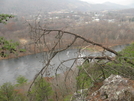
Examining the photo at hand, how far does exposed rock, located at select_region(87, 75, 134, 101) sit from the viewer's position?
1.62 m

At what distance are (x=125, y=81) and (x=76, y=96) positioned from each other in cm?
75

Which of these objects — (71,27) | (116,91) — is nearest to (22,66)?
(71,27)

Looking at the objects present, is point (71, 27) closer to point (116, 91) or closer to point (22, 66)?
point (116, 91)

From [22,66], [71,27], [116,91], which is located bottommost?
[22,66]

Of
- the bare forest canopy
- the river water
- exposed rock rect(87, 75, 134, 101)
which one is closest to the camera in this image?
exposed rock rect(87, 75, 134, 101)

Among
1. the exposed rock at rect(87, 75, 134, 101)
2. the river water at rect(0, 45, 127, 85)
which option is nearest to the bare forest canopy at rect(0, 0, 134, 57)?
the exposed rock at rect(87, 75, 134, 101)

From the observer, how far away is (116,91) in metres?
1.69

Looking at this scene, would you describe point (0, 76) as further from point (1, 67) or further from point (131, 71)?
point (131, 71)

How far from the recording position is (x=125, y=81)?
5.93ft

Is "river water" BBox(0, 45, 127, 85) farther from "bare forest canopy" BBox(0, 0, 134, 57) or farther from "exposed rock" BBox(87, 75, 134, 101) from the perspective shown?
"exposed rock" BBox(87, 75, 134, 101)

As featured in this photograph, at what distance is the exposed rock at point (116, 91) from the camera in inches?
63.6

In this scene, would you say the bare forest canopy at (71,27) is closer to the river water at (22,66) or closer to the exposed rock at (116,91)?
the exposed rock at (116,91)

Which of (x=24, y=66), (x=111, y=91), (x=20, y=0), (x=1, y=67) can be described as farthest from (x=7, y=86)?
(x=20, y=0)

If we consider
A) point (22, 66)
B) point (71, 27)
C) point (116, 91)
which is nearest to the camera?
point (116, 91)
